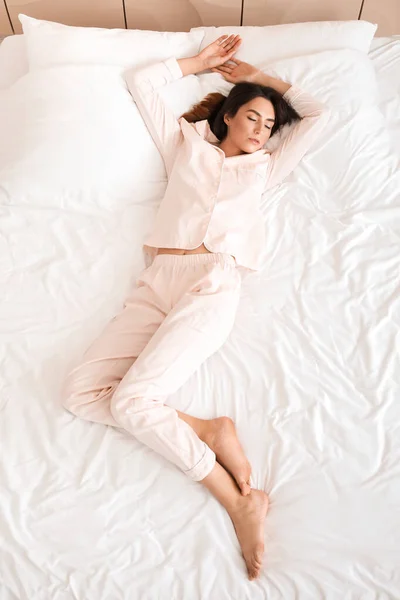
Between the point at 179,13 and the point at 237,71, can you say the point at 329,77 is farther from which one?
the point at 179,13

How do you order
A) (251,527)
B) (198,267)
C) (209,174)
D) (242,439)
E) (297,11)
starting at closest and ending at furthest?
1. (251,527)
2. (242,439)
3. (198,267)
4. (209,174)
5. (297,11)

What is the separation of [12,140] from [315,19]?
1.27 meters

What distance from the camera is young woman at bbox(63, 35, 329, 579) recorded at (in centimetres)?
→ 114

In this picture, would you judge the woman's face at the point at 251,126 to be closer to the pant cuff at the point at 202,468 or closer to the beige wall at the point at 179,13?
the beige wall at the point at 179,13

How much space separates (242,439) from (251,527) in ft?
0.65

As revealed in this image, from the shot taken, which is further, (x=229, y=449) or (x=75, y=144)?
(x=75, y=144)

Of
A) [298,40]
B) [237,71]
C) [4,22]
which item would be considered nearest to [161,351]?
[237,71]

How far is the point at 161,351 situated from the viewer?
4.01 ft

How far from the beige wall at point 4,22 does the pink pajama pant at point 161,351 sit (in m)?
1.31

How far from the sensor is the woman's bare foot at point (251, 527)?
3.38 ft

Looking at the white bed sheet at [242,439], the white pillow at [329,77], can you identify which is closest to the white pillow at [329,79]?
the white pillow at [329,77]

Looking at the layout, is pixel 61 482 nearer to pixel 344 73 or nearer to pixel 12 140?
pixel 12 140

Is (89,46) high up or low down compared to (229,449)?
up

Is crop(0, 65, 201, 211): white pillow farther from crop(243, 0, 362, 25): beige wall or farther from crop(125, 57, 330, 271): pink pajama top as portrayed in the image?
crop(243, 0, 362, 25): beige wall
